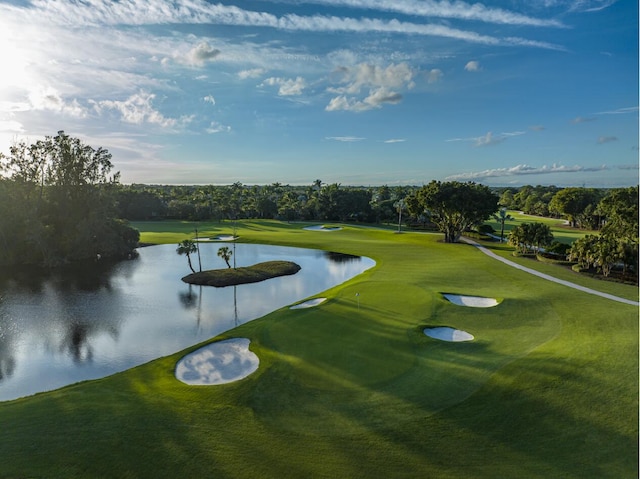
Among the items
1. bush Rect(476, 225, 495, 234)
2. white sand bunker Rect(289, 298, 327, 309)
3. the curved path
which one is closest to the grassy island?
white sand bunker Rect(289, 298, 327, 309)

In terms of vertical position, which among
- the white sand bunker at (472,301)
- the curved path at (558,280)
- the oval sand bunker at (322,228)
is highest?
the oval sand bunker at (322,228)

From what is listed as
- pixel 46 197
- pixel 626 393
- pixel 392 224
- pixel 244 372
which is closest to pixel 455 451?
pixel 626 393

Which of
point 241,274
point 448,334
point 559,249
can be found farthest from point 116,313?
point 559,249

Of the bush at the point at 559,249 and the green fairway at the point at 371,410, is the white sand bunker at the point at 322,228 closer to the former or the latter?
the bush at the point at 559,249

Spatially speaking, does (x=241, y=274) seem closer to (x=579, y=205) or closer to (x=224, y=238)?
(x=224, y=238)

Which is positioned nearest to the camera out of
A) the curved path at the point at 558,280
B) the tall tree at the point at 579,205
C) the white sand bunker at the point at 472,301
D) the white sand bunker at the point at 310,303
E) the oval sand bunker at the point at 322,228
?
the curved path at the point at 558,280

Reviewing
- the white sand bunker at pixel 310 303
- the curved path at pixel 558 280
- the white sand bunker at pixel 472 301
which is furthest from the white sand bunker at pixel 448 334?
the curved path at pixel 558 280

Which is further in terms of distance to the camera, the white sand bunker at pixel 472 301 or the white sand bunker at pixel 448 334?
the white sand bunker at pixel 472 301

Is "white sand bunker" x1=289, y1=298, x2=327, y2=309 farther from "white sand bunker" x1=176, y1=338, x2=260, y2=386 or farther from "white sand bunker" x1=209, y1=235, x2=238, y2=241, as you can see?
"white sand bunker" x1=209, y1=235, x2=238, y2=241
